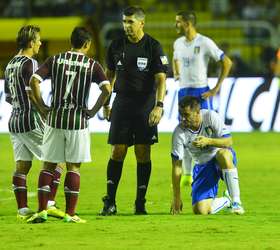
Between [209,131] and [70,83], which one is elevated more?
[70,83]

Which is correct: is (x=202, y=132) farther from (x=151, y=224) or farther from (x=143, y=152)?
(x=151, y=224)

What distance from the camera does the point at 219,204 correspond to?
37.9ft

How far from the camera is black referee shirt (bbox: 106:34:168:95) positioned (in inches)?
443

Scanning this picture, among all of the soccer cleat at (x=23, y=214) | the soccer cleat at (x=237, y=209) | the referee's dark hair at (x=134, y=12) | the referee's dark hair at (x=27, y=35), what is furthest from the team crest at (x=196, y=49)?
the soccer cleat at (x=23, y=214)

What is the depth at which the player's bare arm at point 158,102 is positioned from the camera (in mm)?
11008

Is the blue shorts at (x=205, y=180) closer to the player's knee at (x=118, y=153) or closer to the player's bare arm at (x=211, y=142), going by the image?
the player's bare arm at (x=211, y=142)

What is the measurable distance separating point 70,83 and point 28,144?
1213mm

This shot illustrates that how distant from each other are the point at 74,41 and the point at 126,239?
82.3 inches

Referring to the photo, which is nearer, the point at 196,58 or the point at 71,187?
the point at 71,187

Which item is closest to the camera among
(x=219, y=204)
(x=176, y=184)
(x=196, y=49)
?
(x=176, y=184)

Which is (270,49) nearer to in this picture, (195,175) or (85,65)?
(195,175)

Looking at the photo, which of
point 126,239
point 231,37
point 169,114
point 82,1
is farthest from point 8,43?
point 126,239

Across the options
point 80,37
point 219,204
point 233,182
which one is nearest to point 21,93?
point 80,37

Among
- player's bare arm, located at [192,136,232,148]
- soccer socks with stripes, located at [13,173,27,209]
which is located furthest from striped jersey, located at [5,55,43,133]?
player's bare arm, located at [192,136,232,148]
